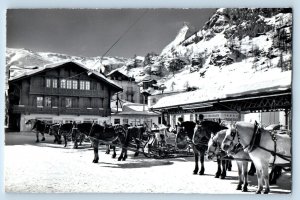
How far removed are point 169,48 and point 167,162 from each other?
257 cm

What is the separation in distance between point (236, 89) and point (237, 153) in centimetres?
147

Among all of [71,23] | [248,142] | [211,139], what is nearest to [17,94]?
[71,23]

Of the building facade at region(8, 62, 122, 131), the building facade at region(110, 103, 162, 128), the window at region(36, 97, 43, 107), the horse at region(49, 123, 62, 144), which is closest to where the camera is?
the building facade at region(8, 62, 122, 131)

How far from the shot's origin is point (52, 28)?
6395 millimetres

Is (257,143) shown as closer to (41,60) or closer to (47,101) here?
(41,60)

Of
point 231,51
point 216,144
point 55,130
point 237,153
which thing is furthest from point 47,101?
point 237,153

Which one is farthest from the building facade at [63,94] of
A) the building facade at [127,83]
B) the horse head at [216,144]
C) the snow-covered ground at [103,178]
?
the horse head at [216,144]

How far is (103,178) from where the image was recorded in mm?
5926

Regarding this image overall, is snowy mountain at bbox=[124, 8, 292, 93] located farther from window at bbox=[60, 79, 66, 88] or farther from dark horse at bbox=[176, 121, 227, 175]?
window at bbox=[60, 79, 66, 88]

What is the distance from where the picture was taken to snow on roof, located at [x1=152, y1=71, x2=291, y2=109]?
564cm

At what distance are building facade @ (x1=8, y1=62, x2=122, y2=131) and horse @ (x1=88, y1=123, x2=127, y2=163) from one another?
4.64ft

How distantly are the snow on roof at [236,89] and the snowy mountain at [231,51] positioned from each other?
4 cm

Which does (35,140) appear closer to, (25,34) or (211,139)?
(25,34)

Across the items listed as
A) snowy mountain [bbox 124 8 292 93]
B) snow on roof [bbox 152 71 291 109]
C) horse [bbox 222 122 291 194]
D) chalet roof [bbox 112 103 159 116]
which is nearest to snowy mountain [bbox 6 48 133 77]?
snowy mountain [bbox 124 8 292 93]
